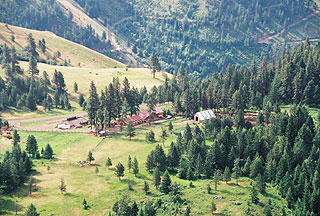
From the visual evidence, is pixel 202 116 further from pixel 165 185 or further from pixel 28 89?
pixel 28 89

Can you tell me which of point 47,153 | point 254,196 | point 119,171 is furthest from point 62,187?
point 254,196

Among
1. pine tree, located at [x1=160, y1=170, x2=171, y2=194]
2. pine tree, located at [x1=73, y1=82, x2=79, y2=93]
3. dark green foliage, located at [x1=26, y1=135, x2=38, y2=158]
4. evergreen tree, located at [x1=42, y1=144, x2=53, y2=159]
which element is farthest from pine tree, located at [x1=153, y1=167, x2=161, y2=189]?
pine tree, located at [x1=73, y1=82, x2=79, y2=93]

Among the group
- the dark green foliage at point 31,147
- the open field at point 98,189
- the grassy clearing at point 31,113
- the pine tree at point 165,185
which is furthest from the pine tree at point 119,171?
the grassy clearing at point 31,113

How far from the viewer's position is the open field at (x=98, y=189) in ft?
225

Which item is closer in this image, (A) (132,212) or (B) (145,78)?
(A) (132,212)

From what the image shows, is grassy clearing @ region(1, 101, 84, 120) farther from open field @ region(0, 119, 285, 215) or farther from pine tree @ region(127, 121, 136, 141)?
pine tree @ region(127, 121, 136, 141)

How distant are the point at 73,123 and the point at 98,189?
5665 cm

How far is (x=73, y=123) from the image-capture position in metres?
129

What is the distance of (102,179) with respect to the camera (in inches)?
3243

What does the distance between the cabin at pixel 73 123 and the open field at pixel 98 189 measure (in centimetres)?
2150

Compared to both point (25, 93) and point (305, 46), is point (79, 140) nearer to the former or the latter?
point (25, 93)

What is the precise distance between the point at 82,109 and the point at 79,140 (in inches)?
1876

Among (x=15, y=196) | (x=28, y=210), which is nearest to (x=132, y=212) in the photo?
(x=28, y=210)

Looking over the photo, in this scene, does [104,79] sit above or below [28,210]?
above
